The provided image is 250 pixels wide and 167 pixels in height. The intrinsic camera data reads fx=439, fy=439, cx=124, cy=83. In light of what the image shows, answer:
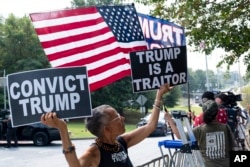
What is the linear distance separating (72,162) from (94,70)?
2398 millimetres

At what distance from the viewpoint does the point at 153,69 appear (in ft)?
13.2

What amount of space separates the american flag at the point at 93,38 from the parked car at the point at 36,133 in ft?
46.7

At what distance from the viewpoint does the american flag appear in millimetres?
4559

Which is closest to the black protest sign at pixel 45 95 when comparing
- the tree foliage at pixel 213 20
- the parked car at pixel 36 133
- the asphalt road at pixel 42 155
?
the tree foliage at pixel 213 20

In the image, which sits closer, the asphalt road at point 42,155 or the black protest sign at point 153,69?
the black protest sign at point 153,69

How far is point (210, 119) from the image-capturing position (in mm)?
4488

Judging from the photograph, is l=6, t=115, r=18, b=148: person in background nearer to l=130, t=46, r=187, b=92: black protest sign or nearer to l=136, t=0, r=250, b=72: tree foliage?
l=136, t=0, r=250, b=72: tree foliage

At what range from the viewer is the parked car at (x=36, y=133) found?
1888 cm

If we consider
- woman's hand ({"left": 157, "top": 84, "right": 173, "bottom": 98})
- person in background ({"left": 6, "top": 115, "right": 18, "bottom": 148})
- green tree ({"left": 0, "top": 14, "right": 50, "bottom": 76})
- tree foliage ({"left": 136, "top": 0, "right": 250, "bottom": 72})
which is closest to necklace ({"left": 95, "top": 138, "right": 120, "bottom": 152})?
woman's hand ({"left": 157, "top": 84, "right": 173, "bottom": 98})

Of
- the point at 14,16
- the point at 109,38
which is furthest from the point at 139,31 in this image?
the point at 14,16

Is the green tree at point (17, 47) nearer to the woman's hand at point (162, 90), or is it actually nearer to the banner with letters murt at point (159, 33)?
the banner with letters murt at point (159, 33)

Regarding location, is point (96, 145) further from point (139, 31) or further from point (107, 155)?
point (139, 31)

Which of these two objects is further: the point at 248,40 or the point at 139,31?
the point at 248,40

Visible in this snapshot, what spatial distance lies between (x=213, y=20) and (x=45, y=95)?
6866 millimetres
